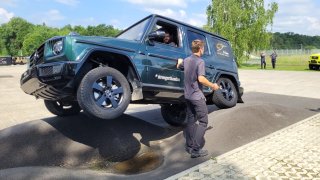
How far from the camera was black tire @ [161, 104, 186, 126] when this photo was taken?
8992 mm

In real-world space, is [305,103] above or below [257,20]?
below

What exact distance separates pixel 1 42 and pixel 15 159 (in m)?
119

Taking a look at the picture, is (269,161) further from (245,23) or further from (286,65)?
(286,65)

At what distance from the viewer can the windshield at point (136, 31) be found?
626 cm

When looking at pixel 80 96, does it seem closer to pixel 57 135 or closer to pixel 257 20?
pixel 57 135

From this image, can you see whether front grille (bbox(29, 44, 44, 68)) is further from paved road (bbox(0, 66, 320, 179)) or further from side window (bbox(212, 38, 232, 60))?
side window (bbox(212, 38, 232, 60))

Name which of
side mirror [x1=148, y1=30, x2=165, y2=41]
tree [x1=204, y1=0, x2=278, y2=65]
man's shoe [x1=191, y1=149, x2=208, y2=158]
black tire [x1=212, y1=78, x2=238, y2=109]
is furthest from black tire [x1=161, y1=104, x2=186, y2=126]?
tree [x1=204, y1=0, x2=278, y2=65]

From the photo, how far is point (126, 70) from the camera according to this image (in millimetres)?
5793

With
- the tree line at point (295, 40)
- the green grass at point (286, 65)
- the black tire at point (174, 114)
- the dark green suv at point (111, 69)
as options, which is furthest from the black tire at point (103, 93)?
the tree line at point (295, 40)

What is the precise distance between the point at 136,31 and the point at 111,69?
1.53 m

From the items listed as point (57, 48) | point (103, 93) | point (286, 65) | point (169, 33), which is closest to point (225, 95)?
point (169, 33)

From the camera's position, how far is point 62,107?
296 inches

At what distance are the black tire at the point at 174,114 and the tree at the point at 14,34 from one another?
112149mm

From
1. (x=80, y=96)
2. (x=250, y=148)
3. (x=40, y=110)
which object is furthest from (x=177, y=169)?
(x=40, y=110)
